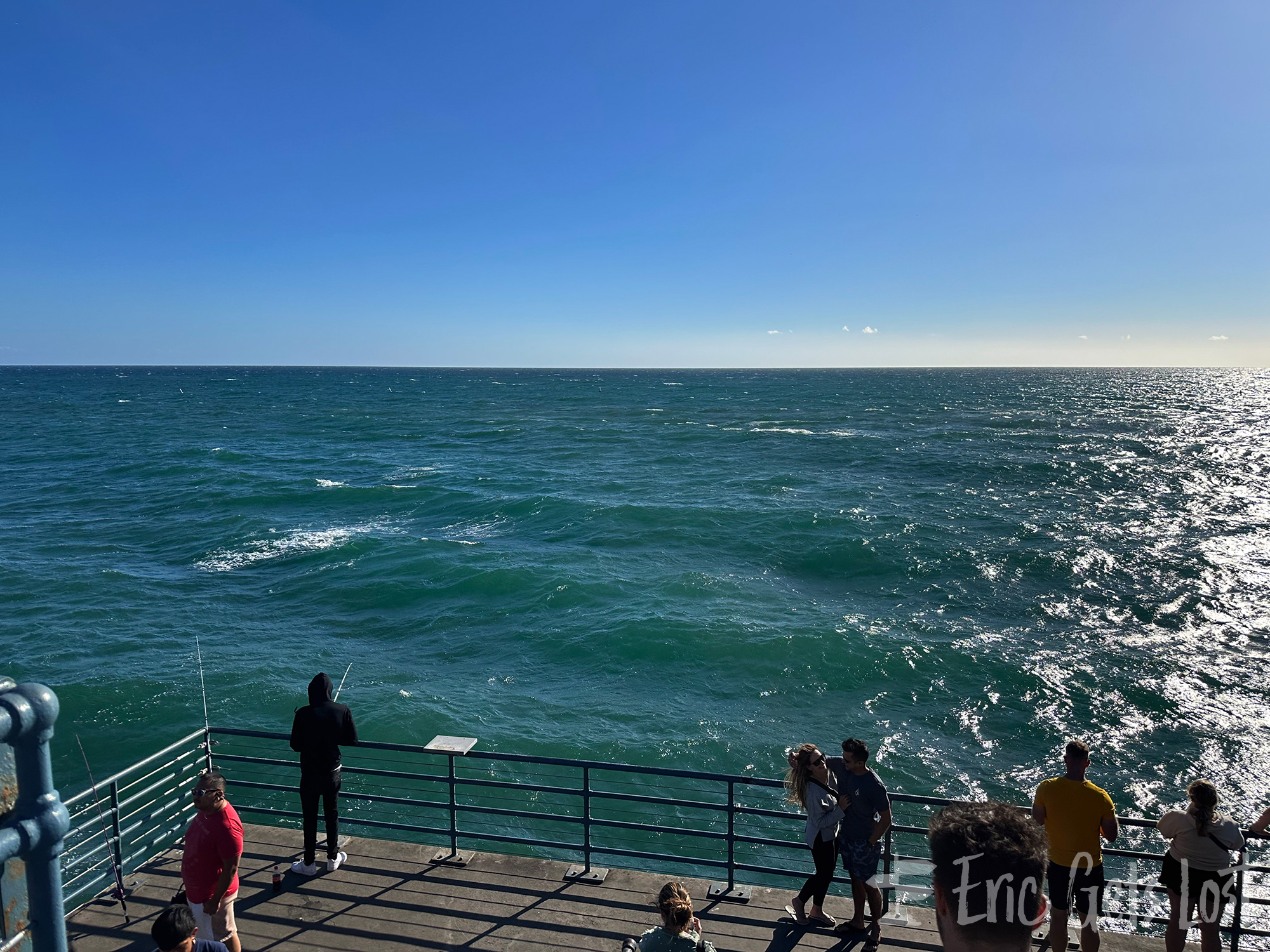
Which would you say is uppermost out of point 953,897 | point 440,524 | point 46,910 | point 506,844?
point 953,897

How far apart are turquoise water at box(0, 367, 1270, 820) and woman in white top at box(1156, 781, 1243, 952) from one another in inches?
346

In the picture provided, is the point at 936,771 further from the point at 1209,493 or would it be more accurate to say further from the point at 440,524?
the point at 1209,493

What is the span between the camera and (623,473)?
49.3m

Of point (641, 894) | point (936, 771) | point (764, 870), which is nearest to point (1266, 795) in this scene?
point (936, 771)

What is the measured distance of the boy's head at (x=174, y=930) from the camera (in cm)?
361

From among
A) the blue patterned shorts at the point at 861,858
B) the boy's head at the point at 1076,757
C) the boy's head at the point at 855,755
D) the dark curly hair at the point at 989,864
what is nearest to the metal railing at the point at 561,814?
the blue patterned shorts at the point at 861,858

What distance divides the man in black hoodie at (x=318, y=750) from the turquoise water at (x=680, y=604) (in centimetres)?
912

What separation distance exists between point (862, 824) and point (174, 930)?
477 cm

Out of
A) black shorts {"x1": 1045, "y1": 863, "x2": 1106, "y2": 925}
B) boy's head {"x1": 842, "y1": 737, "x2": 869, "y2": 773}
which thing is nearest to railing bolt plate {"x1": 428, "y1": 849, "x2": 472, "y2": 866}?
boy's head {"x1": 842, "y1": 737, "x2": 869, "y2": 773}

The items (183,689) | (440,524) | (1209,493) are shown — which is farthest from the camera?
(1209,493)

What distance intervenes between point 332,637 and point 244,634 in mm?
2522

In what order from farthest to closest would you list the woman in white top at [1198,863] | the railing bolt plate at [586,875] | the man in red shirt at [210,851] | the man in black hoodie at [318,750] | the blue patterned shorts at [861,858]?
the railing bolt plate at [586,875]
the man in black hoodie at [318,750]
the blue patterned shorts at [861,858]
the woman in white top at [1198,863]
the man in red shirt at [210,851]

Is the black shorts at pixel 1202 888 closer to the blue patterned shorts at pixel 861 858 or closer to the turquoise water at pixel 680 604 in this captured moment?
the blue patterned shorts at pixel 861 858

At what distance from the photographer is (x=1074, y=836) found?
568 cm
